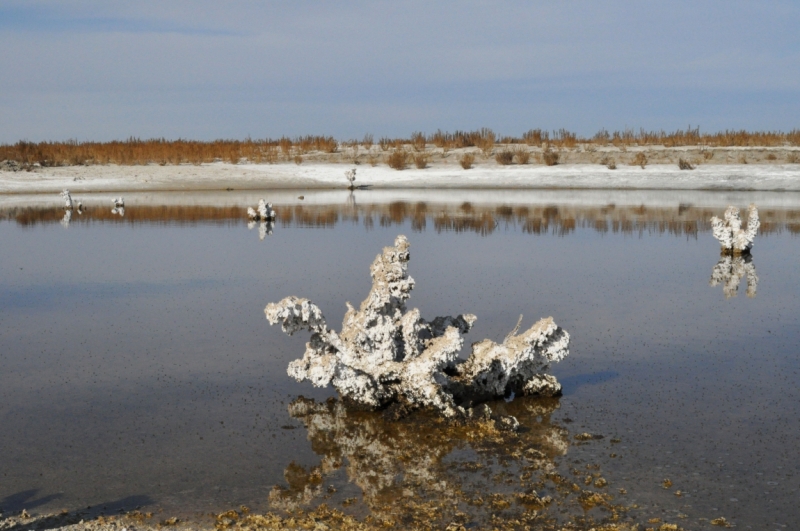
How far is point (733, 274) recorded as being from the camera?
1516 centimetres

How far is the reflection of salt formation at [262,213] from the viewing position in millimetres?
24734

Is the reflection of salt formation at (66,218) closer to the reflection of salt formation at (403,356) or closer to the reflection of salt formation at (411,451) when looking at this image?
the reflection of salt formation at (403,356)

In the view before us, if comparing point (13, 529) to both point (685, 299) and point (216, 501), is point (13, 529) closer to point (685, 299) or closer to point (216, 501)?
point (216, 501)

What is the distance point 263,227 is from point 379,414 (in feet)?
52.4

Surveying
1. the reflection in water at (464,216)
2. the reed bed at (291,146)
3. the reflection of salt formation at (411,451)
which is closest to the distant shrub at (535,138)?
the reed bed at (291,146)

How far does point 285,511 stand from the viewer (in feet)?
19.4

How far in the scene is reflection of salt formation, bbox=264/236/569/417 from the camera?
8000 millimetres

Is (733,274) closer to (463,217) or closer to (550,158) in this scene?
(463,217)

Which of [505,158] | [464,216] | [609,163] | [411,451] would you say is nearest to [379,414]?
[411,451]

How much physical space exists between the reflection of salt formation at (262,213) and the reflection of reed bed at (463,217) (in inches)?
15.9

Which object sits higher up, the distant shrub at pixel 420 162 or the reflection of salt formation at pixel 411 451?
the distant shrub at pixel 420 162

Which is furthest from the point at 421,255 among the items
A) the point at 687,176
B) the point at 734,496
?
the point at 687,176

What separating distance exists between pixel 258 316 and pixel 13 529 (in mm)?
6239

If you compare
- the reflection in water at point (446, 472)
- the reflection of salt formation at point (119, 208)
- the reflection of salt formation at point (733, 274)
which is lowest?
the reflection in water at point (446, 472)
